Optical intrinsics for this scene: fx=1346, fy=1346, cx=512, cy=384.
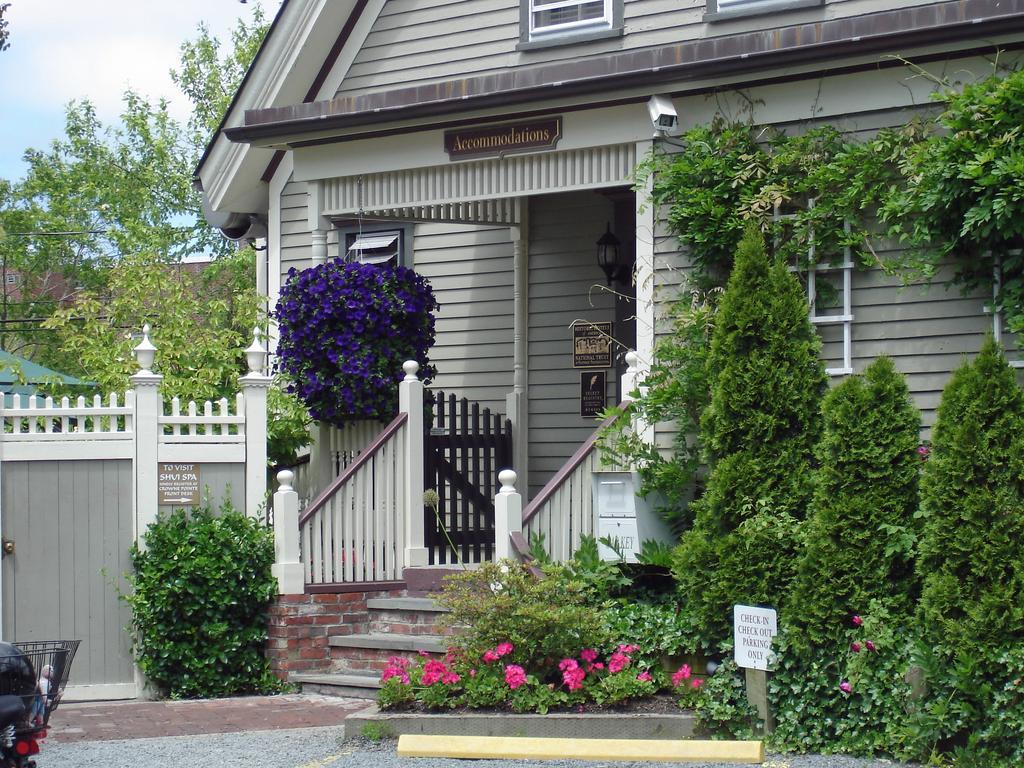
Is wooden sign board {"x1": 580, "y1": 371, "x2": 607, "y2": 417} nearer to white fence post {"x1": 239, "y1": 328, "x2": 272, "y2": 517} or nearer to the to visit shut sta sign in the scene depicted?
white fence post {"x1": 239, "y1": 328, "x2": 272, "y2": 517}

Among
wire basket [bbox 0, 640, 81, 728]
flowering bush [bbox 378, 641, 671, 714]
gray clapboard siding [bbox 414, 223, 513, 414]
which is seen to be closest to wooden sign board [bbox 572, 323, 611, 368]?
gray clapboard siding [bbox 414, 223, 513, 414]

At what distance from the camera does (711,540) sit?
27.1 ft

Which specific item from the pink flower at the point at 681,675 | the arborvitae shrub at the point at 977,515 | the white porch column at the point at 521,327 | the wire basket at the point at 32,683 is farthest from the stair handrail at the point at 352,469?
the arborvitae shrub at the point at 977,515

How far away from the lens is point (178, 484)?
1039 centimetres

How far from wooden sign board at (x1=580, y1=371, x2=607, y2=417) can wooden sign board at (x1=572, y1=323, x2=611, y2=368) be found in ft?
0.30

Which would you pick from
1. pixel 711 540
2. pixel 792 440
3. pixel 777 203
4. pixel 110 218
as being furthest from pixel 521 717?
pixel 110 218

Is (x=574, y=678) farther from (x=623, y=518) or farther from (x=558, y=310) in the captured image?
(x=558, y=310)

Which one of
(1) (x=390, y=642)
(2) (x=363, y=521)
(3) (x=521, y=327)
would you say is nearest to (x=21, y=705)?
(1) (x=390, y=642)

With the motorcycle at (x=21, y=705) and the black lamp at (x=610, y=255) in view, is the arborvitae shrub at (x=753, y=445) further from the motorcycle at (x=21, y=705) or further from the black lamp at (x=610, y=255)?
the motorcycle at (x=21, y=705)

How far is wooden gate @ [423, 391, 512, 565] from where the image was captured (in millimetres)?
11000

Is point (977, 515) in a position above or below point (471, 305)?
below

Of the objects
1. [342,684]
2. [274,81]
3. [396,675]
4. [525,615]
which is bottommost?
[342,684]

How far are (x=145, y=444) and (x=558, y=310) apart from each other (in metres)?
4.08

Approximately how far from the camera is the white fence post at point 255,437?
10445 mm
